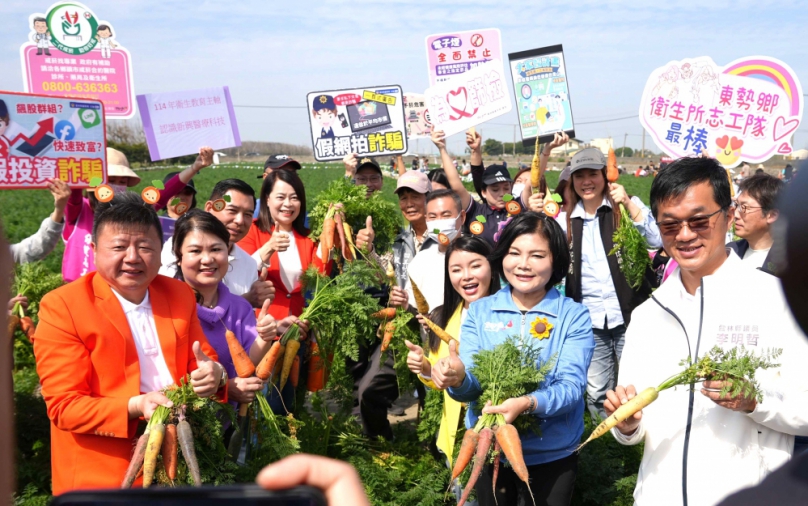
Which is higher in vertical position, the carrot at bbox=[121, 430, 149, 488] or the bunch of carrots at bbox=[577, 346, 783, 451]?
the bunch of carrots at bbox=[577, 346, 783, 451]

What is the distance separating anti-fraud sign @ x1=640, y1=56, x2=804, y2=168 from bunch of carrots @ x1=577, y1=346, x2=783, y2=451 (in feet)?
13.3

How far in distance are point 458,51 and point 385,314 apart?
13.2 ft

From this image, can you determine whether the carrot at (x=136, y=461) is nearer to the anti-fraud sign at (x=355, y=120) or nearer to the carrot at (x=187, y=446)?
the carrot at (x=187, y=446)

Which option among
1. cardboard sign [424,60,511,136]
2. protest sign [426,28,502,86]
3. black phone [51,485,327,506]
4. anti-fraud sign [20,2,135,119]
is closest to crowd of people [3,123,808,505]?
black phone [51,485,327,506]

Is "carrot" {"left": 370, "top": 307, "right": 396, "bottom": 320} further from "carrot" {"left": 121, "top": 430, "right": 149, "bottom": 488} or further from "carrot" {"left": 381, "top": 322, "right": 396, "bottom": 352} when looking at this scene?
"carrot" {"left": 121, "top": 430, "right": 149, "bottom": 488}

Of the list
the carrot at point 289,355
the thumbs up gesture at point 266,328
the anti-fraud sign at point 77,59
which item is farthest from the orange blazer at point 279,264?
the anti-fraud sign at point 77,59

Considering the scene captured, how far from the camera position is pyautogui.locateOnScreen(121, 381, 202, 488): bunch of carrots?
9.98 feet

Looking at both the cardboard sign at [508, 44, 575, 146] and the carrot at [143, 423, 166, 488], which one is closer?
the carrot at [143, 423, 166, 488]

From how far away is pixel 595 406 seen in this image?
5.20 metres

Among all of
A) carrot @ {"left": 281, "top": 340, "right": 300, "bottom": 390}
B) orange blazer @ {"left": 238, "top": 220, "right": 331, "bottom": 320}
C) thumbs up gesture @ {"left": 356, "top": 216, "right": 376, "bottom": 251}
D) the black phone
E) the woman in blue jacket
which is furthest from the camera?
thumbs up gesture @ {"left": 356, "top": 216, "right": 376, "bottom": 251}

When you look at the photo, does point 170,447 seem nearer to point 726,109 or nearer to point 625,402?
point 625,402

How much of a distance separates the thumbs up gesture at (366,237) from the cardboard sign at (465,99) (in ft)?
7.47

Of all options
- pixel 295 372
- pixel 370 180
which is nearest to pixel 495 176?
pixel 370 180

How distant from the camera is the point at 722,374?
2.56 metres
